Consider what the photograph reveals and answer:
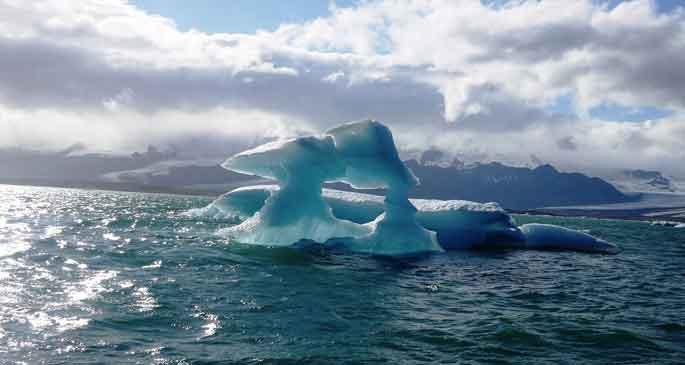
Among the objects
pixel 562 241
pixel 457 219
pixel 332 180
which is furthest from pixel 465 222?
pixel 332 180

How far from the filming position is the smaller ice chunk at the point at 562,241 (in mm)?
29562

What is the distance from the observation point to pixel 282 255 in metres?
20.0

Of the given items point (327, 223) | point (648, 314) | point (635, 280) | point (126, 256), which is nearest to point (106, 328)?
point (126, 256)

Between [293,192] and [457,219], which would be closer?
[293,192]

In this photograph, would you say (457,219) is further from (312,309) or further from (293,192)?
(312,309)

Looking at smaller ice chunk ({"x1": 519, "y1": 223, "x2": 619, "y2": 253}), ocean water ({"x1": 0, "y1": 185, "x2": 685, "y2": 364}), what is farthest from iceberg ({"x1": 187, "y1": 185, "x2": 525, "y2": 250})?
ocean water ({"x1": 0, "y1": 185, "x2": 685, "y2": 364})

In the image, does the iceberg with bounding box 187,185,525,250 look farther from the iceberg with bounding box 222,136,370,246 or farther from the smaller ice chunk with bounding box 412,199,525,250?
the iceberg with bounding box 222,136,370,246

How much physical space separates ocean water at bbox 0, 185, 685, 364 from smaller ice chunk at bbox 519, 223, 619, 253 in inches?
358

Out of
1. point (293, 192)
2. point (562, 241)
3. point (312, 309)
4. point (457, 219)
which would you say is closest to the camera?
point (312, 309)

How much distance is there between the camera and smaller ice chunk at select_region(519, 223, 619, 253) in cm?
2956

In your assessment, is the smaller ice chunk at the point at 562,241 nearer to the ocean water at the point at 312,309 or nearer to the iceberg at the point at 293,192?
the ocean water at the point at 312,309

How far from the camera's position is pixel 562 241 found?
98.2ft

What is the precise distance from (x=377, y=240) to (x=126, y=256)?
10.0 meters

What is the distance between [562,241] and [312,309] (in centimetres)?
2266
